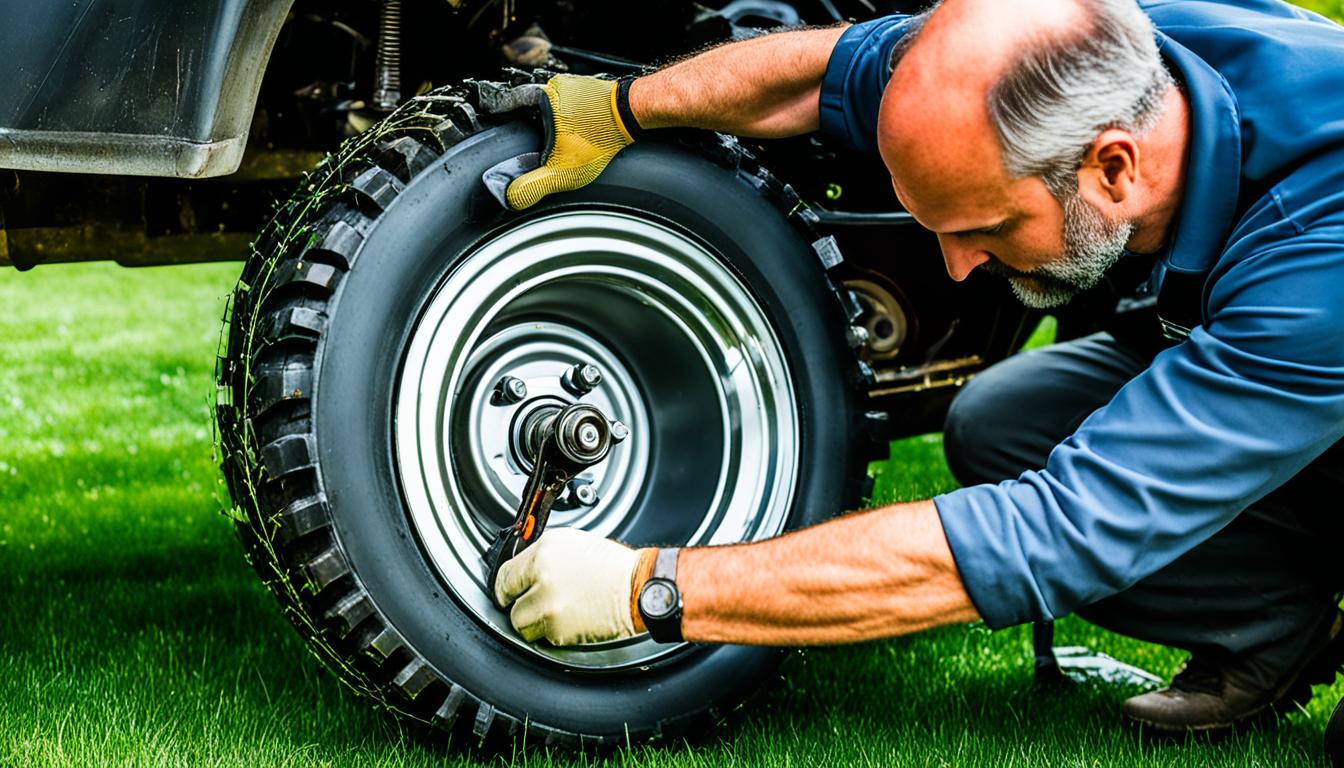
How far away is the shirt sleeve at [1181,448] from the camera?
170 centimetres

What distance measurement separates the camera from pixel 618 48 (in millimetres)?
2973

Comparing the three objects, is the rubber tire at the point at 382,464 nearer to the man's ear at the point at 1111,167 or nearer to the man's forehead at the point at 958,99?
the man's forehead at the point at 958,99

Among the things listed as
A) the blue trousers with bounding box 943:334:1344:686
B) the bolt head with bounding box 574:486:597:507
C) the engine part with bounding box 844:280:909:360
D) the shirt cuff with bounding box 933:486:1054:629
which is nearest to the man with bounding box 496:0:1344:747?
the shirt cuff with bounding box 933:486:1054:629

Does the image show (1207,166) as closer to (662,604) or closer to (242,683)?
(662,604)

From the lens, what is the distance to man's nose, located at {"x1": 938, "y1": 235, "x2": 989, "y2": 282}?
1974mm

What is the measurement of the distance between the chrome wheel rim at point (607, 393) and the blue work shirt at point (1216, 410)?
1.93 ft

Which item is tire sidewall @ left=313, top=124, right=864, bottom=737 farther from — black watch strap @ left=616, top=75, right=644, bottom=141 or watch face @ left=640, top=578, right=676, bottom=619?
watch face @ left=640, top=578, right=676, bottom=619

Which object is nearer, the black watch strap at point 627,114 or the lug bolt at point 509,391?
the black watch strap at point 627,114

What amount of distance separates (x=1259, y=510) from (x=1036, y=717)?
21.5 inches

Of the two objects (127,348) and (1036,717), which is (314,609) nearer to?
(1036,717)

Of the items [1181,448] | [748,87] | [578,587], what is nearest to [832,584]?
[578,587]

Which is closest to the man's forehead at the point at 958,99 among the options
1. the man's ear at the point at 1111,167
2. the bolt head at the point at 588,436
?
the man's ear at the point at 1111,167

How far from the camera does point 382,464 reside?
1.96m

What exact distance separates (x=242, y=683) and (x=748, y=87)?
55.2 inches
